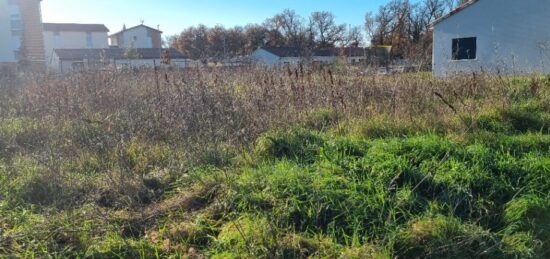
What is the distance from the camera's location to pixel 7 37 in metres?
30.5

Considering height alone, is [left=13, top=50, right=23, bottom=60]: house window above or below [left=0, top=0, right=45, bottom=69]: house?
below

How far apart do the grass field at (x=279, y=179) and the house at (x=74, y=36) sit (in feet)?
184

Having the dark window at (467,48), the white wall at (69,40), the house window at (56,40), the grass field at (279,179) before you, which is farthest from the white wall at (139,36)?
the grass field at (279,179)

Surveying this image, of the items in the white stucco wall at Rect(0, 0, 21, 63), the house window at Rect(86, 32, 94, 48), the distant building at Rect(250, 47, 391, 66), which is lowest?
the distant building at Rect(250, 47, 391, 66)

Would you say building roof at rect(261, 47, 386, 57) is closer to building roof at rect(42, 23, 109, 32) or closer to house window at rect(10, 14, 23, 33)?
house window at rect(10, 14, 23, 33)

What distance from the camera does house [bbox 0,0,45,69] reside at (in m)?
29.9

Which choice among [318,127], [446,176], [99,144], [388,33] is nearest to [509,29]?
A: [318,127]

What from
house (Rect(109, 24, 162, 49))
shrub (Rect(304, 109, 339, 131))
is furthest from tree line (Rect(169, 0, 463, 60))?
shrub (Rect(304, 109, 339, 131))

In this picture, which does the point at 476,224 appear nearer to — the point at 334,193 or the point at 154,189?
the point at 334,193

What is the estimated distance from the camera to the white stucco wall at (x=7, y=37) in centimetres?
2997

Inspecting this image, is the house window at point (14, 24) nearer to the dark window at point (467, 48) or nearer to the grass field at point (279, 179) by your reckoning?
the grass field at point (279, 179)

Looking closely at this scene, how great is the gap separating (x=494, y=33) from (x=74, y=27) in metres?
55.3

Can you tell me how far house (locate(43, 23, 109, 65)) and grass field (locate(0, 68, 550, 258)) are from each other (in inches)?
2212

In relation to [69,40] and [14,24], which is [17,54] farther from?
[69,40]
